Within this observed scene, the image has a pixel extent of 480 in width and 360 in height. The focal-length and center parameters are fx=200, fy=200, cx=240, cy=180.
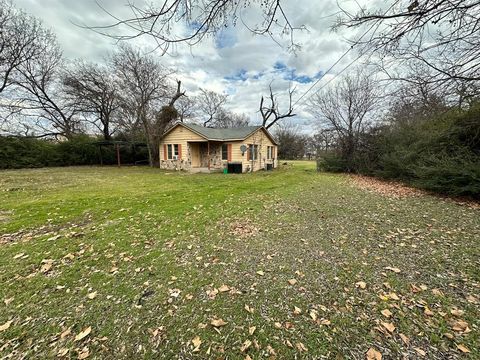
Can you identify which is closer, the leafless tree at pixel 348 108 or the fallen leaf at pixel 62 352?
the fallen leaf at pixel 62 352

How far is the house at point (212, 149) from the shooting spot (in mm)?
15930

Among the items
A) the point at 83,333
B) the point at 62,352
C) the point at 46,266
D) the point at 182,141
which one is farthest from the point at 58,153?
the point at 62,352

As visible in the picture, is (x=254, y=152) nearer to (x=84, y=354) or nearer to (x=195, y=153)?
(x=195, y=153)

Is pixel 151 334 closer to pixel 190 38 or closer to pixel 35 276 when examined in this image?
pixel 35 276

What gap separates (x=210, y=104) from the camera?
3256cm

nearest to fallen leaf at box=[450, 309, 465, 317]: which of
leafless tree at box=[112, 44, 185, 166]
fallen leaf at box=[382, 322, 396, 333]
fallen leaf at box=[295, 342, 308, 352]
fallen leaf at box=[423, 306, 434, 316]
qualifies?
fallen leaf at box=[423, 306, 434, 316]

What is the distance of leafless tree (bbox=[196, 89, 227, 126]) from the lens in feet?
104

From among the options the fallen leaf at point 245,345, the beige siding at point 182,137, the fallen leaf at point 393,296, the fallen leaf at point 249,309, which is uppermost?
the beige siding at point 182,137

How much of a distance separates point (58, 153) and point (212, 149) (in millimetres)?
14921

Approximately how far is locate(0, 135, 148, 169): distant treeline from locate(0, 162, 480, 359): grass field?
55.9ft

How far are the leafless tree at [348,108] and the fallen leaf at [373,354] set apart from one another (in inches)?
584

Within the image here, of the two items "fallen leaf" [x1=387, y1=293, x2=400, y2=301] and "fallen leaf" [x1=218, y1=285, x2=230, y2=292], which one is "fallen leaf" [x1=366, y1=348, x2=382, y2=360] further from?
"fallen leaf" [x1=218, y1=285, x2=230, y2=292]

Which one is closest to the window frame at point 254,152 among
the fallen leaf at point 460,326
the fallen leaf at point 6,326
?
the fallen leaf at point 460,326

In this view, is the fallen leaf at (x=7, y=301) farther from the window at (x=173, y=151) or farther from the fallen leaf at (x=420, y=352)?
the window at (x=173, y=151)
